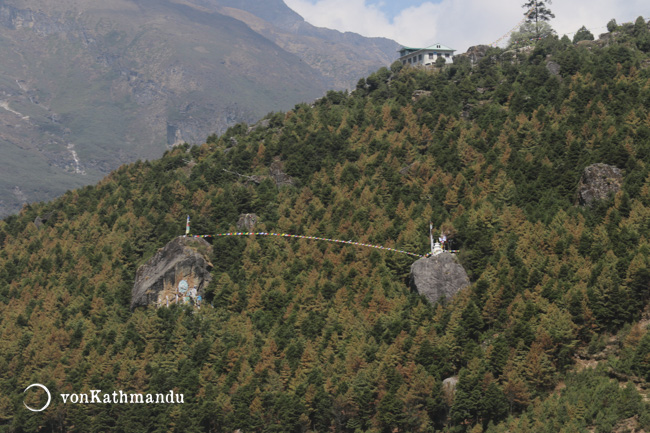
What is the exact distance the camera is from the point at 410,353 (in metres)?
103

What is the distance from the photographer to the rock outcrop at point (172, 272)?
132m

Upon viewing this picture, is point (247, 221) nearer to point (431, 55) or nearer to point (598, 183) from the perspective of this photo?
point (598, 183)

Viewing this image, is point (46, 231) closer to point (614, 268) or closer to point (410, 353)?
point (410, 353)

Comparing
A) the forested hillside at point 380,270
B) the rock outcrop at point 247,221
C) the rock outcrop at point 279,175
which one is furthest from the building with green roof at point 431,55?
the rock outcrop at point 247,221

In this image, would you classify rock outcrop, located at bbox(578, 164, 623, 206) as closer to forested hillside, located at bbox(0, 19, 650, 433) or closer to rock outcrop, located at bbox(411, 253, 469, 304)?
forested hillside, located at bbox(0, 19, 650, 433)

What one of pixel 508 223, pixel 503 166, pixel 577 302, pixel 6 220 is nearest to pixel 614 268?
pixel 577 302

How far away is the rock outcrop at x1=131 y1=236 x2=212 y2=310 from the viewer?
132 m

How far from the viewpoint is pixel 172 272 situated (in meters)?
132

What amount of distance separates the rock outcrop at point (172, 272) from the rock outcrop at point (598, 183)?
53239 millimetres

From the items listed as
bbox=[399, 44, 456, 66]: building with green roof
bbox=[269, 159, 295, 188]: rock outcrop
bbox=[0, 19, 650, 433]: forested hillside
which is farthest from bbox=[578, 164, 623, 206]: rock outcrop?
bbox=[399, 44, 456, 66]: building with green roof

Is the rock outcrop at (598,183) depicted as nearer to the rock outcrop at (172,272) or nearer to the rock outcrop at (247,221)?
the rock outcrop at (247,221)

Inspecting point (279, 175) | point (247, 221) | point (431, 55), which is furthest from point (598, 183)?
point (431, 55)

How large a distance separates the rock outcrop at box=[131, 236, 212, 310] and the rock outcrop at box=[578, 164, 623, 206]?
175 ft

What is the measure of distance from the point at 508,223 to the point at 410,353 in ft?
86.0
